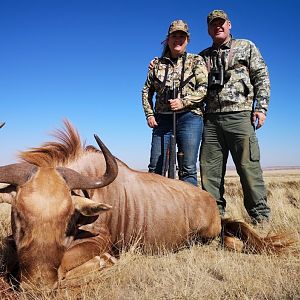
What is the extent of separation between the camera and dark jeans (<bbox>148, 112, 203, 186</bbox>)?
6.71 metres

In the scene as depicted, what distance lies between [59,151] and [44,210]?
136cm

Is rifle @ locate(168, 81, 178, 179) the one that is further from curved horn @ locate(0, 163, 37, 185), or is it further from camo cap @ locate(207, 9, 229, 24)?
curved horn @ locate(0, 163, 37, 185)

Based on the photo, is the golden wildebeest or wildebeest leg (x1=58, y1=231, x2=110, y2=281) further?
wildebeest leg (x1=58, y1=231, x2=110, y2=281)

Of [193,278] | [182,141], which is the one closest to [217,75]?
[182,141]

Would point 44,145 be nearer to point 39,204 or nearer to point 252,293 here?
point 39,204

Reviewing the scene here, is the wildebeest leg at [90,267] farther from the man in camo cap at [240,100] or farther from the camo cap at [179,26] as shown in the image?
the camo cap at [179,26]

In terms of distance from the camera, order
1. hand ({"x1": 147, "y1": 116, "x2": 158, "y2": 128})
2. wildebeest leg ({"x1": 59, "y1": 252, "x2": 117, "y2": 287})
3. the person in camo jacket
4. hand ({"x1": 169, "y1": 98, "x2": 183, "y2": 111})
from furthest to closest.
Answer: hand ({"x1": 147, "y1": 116, "x2": 158, "y2": 128}), the person in camo jacket, hand ({"x1": 169, "y1": 98, "x2": 183, "y2": 111}), wildebeest leg ({"x1": 59, "y1": 252, "x2": 117, "y2": 287})

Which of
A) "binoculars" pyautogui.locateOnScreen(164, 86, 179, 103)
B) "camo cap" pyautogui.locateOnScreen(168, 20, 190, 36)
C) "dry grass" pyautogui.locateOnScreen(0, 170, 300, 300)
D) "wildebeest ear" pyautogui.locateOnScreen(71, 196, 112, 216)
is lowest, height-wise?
"dry grass" pyautogui.locateOnScreen(0, 170, 300, 300)

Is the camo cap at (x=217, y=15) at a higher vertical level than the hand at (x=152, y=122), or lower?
higher

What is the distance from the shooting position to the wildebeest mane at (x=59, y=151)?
4457 millimetres

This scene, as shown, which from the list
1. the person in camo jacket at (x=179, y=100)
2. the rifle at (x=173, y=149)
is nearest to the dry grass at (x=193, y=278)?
the rifle at (x=173, y=149)

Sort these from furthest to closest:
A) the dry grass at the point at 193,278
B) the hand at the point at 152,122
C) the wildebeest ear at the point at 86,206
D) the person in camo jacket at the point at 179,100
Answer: the hand at the point at 152,122 → the person in camo jacket at the point at 179,100 → the wildebeest ear at the point at 86,206 → the dry grass at the point at 193,278

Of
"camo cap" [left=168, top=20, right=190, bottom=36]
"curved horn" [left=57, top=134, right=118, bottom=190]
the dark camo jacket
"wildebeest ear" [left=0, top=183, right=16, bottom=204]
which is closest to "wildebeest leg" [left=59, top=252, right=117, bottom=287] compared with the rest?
"curved horn" [left=57, top=134, right=118, bottom=190]

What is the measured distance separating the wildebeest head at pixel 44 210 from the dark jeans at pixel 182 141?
2.83m
